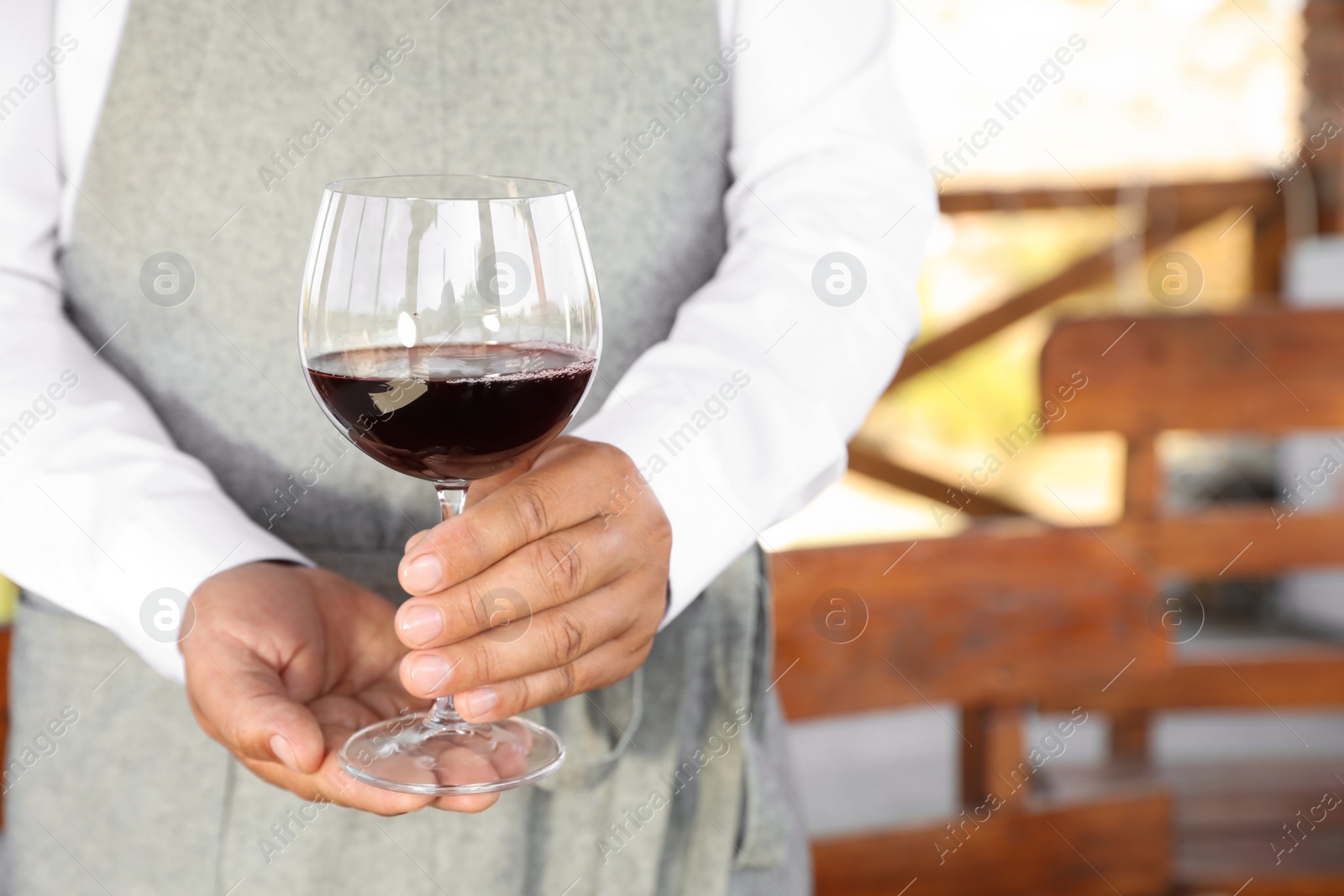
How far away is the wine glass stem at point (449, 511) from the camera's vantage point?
0.81 metres

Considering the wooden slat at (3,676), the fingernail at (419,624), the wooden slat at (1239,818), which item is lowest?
the wooden slat at (1239,818)

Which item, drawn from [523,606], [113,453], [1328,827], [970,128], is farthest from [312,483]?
[970,128]

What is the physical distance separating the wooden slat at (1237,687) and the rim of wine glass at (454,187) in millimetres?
2006

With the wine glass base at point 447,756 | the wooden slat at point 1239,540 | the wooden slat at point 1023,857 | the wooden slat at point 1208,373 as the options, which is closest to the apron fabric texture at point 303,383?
the wine glass base at point 447,756

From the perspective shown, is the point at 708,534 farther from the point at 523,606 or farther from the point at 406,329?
the point at 406,329

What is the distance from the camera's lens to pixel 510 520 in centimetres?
74

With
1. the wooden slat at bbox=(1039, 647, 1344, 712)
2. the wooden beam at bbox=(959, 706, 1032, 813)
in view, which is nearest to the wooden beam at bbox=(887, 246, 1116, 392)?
the wooden slat at bbox=(1039, 647, 1344, 712)

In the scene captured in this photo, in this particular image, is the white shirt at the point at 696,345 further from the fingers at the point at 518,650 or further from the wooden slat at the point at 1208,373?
the wooden slat at the point at 1208,373

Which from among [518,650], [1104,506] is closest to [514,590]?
[518,650]

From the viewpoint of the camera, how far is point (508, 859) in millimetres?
985

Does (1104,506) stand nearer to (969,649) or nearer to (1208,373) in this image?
(1208,373)

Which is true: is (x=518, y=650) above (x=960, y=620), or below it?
above

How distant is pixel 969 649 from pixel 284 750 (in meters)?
1.26

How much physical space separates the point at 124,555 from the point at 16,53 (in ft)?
1.33
